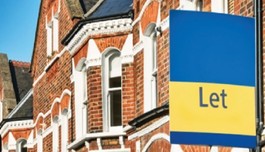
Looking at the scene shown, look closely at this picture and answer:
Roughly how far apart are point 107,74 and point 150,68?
310 cm

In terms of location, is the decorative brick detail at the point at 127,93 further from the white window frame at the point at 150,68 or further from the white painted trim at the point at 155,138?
the white painted trim at the point at 155,138

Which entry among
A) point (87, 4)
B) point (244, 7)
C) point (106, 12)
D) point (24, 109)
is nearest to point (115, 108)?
point (106, 12)

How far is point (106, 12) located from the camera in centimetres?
2164

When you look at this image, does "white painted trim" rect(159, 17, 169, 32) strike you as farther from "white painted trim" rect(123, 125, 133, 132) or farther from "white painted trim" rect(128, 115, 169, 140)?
"white painted trim" rect(123, 125, 133, 132)

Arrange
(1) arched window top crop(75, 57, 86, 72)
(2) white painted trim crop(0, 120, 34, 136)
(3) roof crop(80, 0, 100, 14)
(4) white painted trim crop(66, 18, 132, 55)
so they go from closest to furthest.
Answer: (4) white painted trim crop(66, 18, 132, 55) → (1) arched window top crop(75, 57, 86, 72) → (3) roof crop(80, 0, 100, 14) → (2) white painted trim crop(0, 120, 34, 136)

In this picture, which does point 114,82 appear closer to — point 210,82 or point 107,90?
point 107,90

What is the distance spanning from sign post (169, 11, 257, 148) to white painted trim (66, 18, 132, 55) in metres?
12.0

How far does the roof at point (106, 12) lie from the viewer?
68.8 feet

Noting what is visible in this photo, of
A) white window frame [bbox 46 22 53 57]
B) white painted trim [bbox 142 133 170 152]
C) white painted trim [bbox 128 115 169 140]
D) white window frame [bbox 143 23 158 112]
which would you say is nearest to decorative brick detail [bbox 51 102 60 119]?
white window frame [bbox 46 22 53 57]

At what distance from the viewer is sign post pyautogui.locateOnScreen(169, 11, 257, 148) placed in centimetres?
867

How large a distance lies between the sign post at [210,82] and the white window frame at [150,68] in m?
9.02

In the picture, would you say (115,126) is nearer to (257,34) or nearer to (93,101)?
(93,101)

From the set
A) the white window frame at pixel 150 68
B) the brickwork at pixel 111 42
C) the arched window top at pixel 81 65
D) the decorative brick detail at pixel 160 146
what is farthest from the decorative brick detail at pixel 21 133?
the decorative brick detail at pixel 160 146

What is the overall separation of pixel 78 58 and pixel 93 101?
1699 mm
